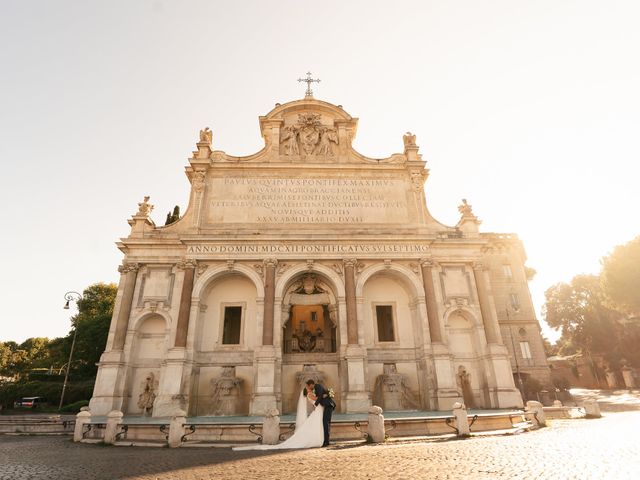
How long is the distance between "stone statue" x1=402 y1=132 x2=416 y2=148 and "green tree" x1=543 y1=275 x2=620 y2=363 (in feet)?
119

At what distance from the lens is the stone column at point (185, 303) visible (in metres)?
21.0

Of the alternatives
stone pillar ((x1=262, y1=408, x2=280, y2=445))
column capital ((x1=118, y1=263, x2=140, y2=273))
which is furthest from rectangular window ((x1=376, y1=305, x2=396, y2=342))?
column capital ((x1=118, y1=263, x2=140, y2=273))

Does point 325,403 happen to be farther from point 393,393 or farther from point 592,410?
point 592,410

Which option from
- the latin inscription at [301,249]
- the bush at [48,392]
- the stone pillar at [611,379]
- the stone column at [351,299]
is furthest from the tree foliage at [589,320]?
the bush at [48,392]

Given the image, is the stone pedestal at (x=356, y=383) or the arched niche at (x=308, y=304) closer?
the stone pedestal at (x=356, y=383)

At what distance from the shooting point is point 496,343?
22.1 metres

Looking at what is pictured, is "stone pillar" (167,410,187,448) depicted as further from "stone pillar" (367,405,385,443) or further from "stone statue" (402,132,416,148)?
"stone statue" (402,132,416,148)

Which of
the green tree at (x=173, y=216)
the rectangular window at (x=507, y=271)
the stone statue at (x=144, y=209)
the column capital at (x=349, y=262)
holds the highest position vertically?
the green tree at (x=173, y=216)

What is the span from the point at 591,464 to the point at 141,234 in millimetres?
24476

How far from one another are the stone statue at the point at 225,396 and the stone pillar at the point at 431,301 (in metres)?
11.7

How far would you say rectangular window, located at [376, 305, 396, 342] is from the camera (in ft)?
78.1

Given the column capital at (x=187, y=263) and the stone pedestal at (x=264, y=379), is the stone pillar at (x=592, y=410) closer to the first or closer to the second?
the stone pedestal at (x=264, y=379)

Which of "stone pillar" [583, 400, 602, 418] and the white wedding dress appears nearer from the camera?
the white wedding dress

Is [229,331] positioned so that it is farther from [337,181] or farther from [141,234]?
[337,181]
